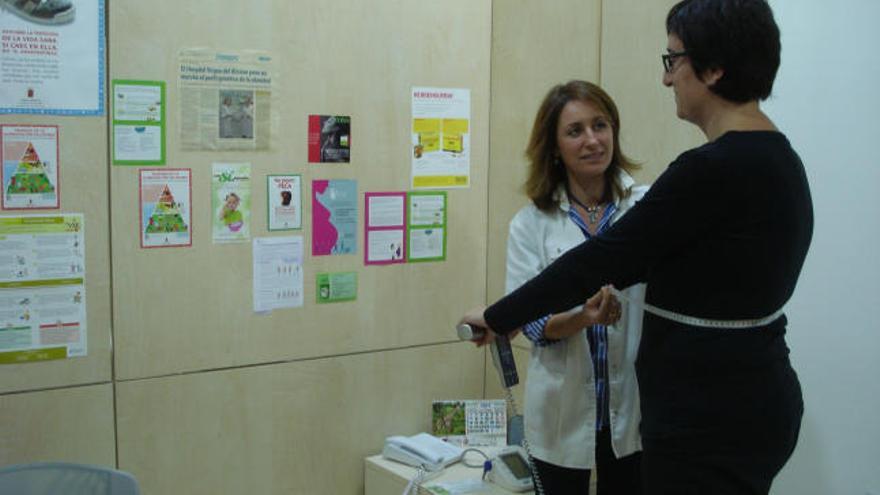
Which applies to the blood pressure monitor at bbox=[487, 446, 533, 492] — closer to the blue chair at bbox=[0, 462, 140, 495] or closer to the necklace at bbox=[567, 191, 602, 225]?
the necklace at bbox=[567, 191, 602, 225]

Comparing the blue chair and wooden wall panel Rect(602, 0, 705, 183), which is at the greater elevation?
wooden wall panel Rect(602, 0, 705, 183)

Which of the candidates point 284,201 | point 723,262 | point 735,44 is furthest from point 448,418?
point 735,44

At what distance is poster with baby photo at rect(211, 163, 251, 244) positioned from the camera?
9.45 ft

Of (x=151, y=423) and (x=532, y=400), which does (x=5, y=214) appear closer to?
(x=151, y=423)

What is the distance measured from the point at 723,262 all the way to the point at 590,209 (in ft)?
2.79

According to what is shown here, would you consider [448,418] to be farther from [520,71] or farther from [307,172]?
[520,71]

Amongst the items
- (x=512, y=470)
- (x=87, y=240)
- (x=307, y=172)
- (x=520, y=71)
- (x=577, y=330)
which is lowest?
(x=512, y=470)

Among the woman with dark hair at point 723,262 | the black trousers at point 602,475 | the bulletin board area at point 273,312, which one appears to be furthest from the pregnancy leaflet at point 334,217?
the woman with dark hair at point 723,262

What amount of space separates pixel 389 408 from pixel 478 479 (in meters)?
0.50

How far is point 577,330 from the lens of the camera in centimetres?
225

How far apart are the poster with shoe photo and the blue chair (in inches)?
41.5

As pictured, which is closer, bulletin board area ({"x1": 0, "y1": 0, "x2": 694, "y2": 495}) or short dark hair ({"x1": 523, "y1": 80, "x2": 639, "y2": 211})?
short dark hair ({"x1": 523, "y1": 80, "x2": 639, "y2": 211})

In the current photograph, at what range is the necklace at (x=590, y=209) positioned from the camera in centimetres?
242

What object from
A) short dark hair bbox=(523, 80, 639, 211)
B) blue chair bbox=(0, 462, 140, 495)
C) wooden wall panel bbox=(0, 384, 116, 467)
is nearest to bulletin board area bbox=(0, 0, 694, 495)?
wooden wall panel bbox=(0, 384, 116, 467)
